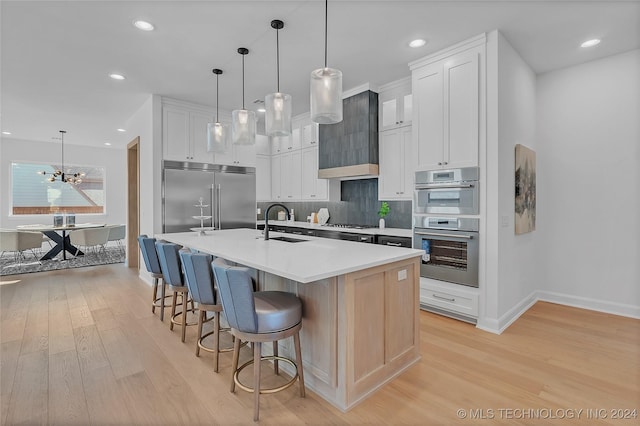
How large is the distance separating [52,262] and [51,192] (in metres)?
2.60

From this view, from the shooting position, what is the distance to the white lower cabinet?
3.16 meters

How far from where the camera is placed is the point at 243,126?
315cm

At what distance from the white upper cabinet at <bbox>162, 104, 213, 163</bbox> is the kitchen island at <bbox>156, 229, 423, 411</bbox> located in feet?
10.1

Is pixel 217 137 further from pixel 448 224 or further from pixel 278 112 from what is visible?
pixel 448 224

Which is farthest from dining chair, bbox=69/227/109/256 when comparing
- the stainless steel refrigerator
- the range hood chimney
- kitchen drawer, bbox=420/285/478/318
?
kitchen drawer, bbox=420/285/478/318

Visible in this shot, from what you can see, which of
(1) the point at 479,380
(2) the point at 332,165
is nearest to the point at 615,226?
(1) the point at 479,380

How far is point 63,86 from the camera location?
4.30 meters

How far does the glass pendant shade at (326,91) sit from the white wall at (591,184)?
318 centimetres

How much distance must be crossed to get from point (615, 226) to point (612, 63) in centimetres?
181

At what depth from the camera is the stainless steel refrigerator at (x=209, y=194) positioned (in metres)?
4.82

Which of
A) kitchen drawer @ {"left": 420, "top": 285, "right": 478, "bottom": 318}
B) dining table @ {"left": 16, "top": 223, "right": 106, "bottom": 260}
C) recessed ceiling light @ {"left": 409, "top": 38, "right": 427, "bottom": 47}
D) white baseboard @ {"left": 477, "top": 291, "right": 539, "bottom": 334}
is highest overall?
recessed ceiling light @ {"left": 409, "top": 38, "right": 427, "bottom": 47}

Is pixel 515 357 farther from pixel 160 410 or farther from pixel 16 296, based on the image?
pixel 16 296

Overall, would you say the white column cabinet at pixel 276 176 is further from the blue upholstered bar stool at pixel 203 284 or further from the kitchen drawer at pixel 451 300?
the blue upholstered bar stool at pixel 203 284

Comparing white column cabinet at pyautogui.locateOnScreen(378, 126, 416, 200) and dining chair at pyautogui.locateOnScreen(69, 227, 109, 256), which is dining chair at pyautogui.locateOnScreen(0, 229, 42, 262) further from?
white column cabinet at pyautogui.locateOnScreen(378, 126, 416, 200)
